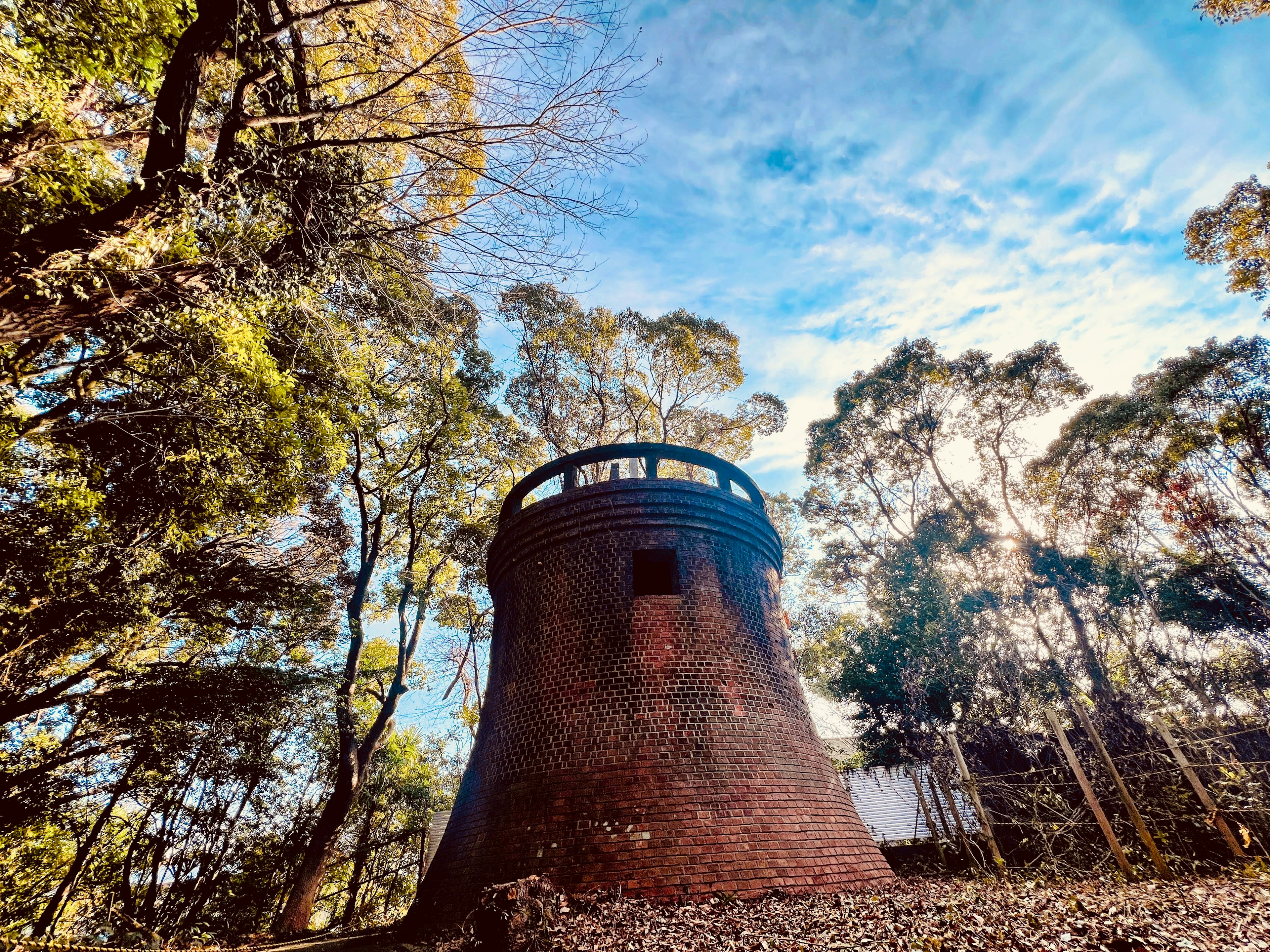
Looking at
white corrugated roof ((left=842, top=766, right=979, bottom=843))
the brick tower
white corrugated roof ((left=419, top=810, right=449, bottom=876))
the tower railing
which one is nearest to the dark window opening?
the brick tower

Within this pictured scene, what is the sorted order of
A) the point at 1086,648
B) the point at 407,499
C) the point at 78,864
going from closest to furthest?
the point at 78,864
the point at 407,499
the point at 1086,648

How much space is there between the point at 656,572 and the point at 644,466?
187 centimetres

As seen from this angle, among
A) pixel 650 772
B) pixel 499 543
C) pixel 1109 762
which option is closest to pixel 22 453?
pixel 499 543

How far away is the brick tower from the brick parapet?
20 mm

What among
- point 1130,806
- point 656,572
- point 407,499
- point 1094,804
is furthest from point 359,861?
point 1130,806

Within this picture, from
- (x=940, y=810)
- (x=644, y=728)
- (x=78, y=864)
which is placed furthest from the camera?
(x=940, y=810)

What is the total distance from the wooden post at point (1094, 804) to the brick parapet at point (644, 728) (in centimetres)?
249

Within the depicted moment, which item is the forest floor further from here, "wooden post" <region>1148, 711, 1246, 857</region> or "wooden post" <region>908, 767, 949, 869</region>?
"wooden post" <region>908, 767, 949, 869</region>

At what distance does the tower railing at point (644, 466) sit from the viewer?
27.8 feet

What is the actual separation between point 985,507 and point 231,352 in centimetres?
1978

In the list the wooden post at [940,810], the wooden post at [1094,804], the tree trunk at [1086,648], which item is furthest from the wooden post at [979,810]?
the tree trunk at [1086,648]

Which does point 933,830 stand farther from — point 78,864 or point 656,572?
point 78,864

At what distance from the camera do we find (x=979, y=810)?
26.9 feet

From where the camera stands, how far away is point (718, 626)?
7309 mm
